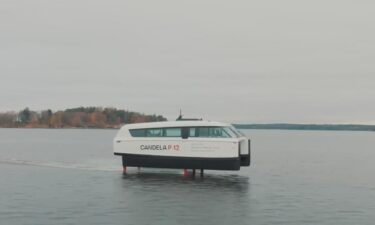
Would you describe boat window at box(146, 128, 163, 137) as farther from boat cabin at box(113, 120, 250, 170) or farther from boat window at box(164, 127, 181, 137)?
boat window at box(164, 127, 181, 137)

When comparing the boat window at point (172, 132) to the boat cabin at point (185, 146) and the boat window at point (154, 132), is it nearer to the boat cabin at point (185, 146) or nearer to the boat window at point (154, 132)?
the boat cabin at point (185, 146)

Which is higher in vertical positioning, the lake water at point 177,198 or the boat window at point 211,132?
the boat window at point 211,132

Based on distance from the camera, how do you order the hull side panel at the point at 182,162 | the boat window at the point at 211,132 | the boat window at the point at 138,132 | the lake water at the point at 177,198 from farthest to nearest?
the boat window at the point at 138,132 < the boat window at the point at 211,132 < the hull side panel at the point at 182,162 < the lake water at the point at 177,198

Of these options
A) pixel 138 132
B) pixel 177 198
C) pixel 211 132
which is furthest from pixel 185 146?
pixel 177 198

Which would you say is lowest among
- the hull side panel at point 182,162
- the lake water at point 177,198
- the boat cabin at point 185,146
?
the lake water at point 177,198

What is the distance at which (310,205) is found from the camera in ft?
81.5

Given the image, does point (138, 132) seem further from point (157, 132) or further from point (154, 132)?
point (157, 132)

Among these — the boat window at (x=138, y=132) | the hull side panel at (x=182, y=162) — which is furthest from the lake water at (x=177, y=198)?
the boat window at (x=138, y=132)

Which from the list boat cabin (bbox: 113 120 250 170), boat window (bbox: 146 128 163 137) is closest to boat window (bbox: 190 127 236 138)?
boat cabin (bbox: 113 120 250 170)

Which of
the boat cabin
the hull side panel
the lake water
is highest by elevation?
the boat cabin

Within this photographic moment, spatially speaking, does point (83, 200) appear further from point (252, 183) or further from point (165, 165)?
point (252, 183)

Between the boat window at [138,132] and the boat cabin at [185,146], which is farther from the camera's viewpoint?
the boat window at [138,132]

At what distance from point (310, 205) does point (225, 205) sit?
12.3 feet

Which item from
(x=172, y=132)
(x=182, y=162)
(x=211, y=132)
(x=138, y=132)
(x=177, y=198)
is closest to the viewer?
(x=177, y=198)
